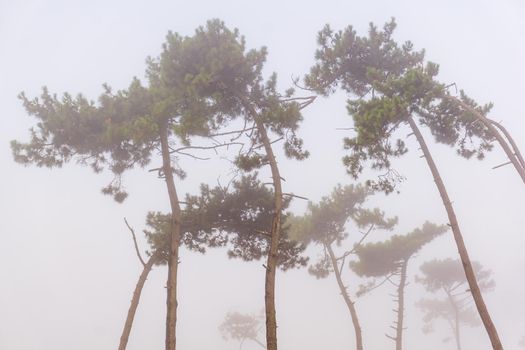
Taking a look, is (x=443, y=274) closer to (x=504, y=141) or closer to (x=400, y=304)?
(x=400, y=304)

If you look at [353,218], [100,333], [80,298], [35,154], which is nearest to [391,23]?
[353,218]

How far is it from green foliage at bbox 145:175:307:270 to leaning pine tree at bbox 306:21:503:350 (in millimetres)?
4282

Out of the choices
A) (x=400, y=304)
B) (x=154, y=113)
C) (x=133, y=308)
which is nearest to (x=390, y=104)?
(x=154, y=113)

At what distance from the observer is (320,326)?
108 meters

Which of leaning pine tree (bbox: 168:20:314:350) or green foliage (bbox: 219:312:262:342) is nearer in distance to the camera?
leaning pine tree (bbox: 168:20:314:350)

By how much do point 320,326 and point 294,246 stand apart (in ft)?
328

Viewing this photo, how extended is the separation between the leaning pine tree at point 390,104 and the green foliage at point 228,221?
428 centimetres

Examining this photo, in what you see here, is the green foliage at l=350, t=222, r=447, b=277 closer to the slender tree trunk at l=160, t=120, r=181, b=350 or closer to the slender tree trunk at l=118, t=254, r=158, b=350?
the slender tree trunk at l=160, t=120, r=181, b=350

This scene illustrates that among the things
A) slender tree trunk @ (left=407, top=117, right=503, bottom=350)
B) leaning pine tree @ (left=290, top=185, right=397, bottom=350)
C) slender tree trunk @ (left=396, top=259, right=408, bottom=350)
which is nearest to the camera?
slender tree trunk @ (left=407, top=117, right=503, bottom=350)

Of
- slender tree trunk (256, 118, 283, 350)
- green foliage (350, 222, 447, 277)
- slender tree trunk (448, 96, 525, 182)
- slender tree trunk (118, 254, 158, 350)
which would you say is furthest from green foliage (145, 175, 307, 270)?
green foliage (350, 222, 447, 277)

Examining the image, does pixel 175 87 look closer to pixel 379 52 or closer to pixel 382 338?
pixel 379 52

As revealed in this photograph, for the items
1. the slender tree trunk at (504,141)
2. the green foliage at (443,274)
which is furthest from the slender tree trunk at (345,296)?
the green foliage at (443,274)

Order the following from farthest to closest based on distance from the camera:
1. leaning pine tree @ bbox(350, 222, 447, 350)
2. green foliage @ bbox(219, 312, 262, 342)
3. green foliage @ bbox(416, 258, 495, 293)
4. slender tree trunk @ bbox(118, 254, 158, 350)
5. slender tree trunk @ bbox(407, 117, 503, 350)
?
green foliage @ bbox(219, 312, 262, 342) → green foliage @ bbox(416, 258, 495, 293) → leaning pine tree @ bbox(350, 222, 447, 350) → slender tree trunk @ bbox(118, 254, 158, 350) → slender tree trunk @ bbox(407, 117, 503, 350)

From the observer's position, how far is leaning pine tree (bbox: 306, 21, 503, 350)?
12242 mm
